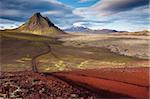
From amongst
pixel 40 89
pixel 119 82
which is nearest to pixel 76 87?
pixel 40 89

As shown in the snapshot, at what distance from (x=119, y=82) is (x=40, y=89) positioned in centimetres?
487

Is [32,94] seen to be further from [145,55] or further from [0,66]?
[145,55]

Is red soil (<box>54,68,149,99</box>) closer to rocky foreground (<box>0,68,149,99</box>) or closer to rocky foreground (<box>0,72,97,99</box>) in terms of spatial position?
rocky foreground (<box>0,68,149,99</box>)

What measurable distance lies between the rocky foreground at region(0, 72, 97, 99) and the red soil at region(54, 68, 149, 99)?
1.19 m

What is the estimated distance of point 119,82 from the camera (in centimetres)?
1927

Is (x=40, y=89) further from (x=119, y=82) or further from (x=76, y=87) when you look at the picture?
(x=119, y=82)

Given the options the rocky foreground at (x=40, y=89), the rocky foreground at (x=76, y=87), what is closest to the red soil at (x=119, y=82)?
the rocky foreground at (x=76, y=87)

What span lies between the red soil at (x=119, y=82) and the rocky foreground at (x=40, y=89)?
1.19m

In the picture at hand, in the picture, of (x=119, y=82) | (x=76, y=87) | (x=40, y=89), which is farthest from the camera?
(x=119, y=82)

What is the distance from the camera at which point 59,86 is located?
17.6 metres

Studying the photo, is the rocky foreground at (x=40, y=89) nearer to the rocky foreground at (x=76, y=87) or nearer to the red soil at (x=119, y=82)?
the rocky foreground at (x=76, y=87)

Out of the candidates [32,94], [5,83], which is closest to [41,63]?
[5,83]

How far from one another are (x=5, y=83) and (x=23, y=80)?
1131mm

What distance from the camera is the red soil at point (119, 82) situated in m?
17.3
